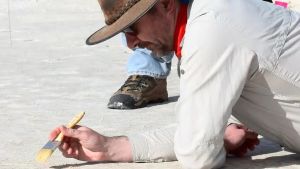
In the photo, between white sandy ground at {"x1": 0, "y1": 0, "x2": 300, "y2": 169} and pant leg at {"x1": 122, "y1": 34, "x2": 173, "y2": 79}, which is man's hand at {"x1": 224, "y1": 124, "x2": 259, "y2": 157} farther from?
pant leg at {"x1": 122, "y1": 34, "x2": 173, "y2": 79}

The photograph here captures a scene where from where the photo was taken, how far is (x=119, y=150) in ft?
9.00

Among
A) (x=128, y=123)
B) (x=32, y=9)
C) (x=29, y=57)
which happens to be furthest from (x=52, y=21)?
(x=128, y=123)

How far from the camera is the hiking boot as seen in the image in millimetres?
3865

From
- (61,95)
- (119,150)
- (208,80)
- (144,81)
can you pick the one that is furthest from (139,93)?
(208,80)

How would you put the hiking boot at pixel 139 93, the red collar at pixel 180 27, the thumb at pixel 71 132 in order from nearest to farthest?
the red collar at pixel 180 27, the thumb at pixel 71 132, the hiking boot at pixel 139 93

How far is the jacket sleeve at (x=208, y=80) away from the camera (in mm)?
2293

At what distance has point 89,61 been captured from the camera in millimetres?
5340

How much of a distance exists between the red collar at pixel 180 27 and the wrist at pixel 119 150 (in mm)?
465

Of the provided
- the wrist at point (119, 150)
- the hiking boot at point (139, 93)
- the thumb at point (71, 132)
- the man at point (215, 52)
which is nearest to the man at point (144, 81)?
the hiking boot at point (139, 93)

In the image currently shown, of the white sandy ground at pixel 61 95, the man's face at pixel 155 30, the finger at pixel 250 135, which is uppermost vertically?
the man's face at pixel 155 30

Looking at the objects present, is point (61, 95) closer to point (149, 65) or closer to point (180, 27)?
point (149, 65)

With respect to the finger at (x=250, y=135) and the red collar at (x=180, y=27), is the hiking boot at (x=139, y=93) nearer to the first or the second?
the finger at (x=250, y=135)

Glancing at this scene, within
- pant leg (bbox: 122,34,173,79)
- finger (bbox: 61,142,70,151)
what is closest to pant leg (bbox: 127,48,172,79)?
pant leg (bbox: 122,34,173,79)

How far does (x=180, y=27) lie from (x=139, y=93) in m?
1.54
